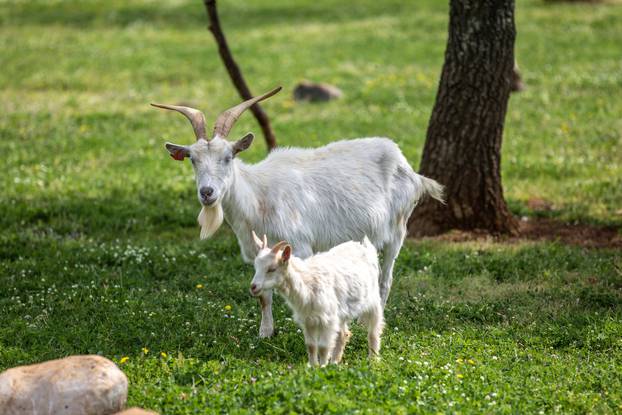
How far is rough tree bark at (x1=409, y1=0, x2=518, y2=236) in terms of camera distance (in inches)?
431

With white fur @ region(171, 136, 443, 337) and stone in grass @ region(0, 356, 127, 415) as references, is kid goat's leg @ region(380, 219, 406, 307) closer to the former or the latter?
white fur @ region(171, 136, 443, 337)

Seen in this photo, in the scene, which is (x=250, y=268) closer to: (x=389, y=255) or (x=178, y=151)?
(x=389, y=255)

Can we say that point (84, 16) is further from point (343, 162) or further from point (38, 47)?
point (343, 162)

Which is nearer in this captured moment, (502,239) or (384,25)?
(502,239)

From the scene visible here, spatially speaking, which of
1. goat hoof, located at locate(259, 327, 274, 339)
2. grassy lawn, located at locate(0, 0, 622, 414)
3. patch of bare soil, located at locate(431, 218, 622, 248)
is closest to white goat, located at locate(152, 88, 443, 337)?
goat hoof, located at locate(259, 327, 274, 339)

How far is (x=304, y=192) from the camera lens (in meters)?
8.48

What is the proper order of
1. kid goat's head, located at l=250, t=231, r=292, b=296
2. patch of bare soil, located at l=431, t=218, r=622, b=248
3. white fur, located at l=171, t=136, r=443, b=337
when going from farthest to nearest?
patch of bare soil, located at l=431, t=218, r=622, b=248 → white fur, located at l=171, t=136, r=443, b=337 → kid goat's head, located at l=250, t=231, r=292, b=296

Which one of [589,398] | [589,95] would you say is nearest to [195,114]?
[589,398]

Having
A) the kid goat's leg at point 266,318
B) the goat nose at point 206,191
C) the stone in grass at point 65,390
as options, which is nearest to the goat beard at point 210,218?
the goat nose at point 206,191

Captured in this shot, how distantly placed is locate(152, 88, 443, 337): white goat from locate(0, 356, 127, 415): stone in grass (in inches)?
80.4

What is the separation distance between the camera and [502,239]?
36.8 ft

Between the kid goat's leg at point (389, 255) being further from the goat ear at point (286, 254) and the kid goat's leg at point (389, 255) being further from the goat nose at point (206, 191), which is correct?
the goat ear at point (286, 254)

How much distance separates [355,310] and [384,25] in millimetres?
21077

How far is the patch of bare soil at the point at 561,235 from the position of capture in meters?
11.1
